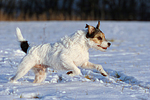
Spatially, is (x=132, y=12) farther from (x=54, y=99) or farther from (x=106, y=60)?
(x=54, y=99)

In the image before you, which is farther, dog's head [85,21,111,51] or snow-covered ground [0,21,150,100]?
dog's head [85,21,111,51]

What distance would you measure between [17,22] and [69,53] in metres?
15.1

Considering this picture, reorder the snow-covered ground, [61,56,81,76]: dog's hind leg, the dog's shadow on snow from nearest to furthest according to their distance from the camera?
the snow-covered ground → [61,56,81,76]: dog's hind leg → the dog's shadow on snow

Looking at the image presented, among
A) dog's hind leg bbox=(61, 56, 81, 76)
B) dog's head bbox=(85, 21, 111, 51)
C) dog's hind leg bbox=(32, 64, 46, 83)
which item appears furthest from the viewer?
dog's hind leg bbox=(32, 64, 46, 83)

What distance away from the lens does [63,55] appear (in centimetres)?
390

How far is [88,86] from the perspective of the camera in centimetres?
393

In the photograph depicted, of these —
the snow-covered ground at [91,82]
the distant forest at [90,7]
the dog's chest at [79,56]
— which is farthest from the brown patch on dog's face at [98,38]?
the distant forest at [90,7]

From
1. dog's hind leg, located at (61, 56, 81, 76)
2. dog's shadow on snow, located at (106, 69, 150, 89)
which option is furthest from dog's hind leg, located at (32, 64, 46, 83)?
dog's shadow on snow, located at (106, 69, 150, 89)

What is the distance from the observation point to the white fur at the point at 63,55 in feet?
12.8

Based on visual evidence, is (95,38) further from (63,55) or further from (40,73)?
(40,73)

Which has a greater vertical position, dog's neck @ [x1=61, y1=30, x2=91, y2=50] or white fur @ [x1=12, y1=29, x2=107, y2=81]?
dog's neck @ [x1=61, y1=30, x2=91, y2=50]

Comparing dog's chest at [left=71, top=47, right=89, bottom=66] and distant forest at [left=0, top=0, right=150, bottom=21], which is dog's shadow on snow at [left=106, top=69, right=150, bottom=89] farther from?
distant forest at [left=0, top=0, right=150, bottom=21]

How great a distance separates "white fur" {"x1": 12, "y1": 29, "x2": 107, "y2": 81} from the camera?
392cm

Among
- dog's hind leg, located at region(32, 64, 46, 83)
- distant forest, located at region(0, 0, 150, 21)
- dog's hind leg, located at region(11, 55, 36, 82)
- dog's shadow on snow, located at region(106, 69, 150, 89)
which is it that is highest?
distant forest, located at region(0, 0, 150, 21)
